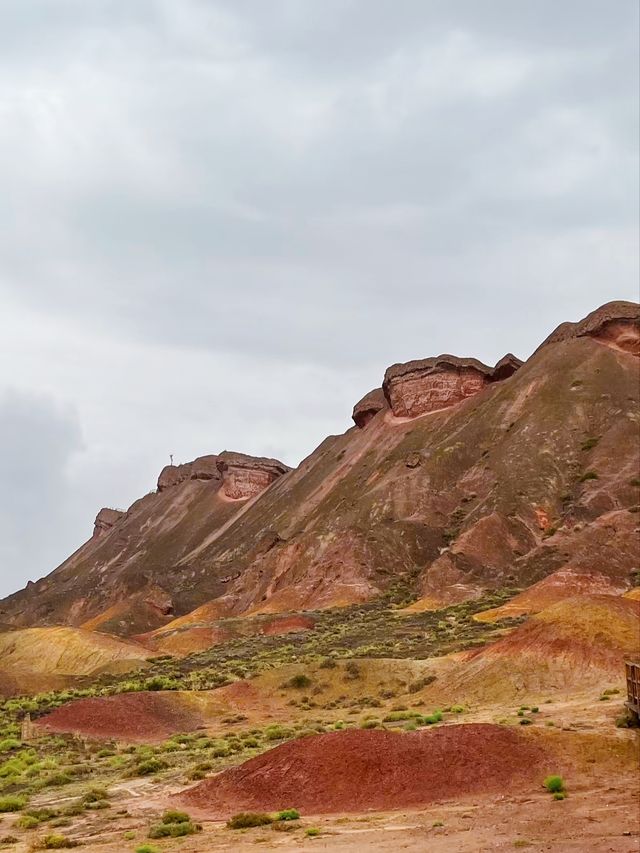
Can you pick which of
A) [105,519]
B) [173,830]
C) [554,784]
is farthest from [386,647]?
[105,519]

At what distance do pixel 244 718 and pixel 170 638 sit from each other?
90.1 feet

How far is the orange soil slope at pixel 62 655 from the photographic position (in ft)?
155

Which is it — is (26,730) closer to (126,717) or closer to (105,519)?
(126,717)

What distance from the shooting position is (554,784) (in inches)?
647

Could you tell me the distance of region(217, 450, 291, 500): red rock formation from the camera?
122 m

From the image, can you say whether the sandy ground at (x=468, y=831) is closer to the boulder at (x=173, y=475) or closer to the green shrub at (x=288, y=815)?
the green shrub at (x=288, y=815)

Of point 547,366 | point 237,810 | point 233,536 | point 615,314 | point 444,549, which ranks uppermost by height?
point 615,314

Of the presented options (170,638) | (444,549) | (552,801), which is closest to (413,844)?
(552,801)

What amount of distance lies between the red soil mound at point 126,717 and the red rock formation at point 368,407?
7039 cm

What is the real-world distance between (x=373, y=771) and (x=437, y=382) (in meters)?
75.2

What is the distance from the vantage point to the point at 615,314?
8125 cm

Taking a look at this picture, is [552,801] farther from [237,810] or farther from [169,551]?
[169,551]

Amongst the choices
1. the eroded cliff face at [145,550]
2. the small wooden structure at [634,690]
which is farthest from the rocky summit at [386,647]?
the small wooden structure at [634,690]

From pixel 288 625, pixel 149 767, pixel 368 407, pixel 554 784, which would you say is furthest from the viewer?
pixel 368 407
